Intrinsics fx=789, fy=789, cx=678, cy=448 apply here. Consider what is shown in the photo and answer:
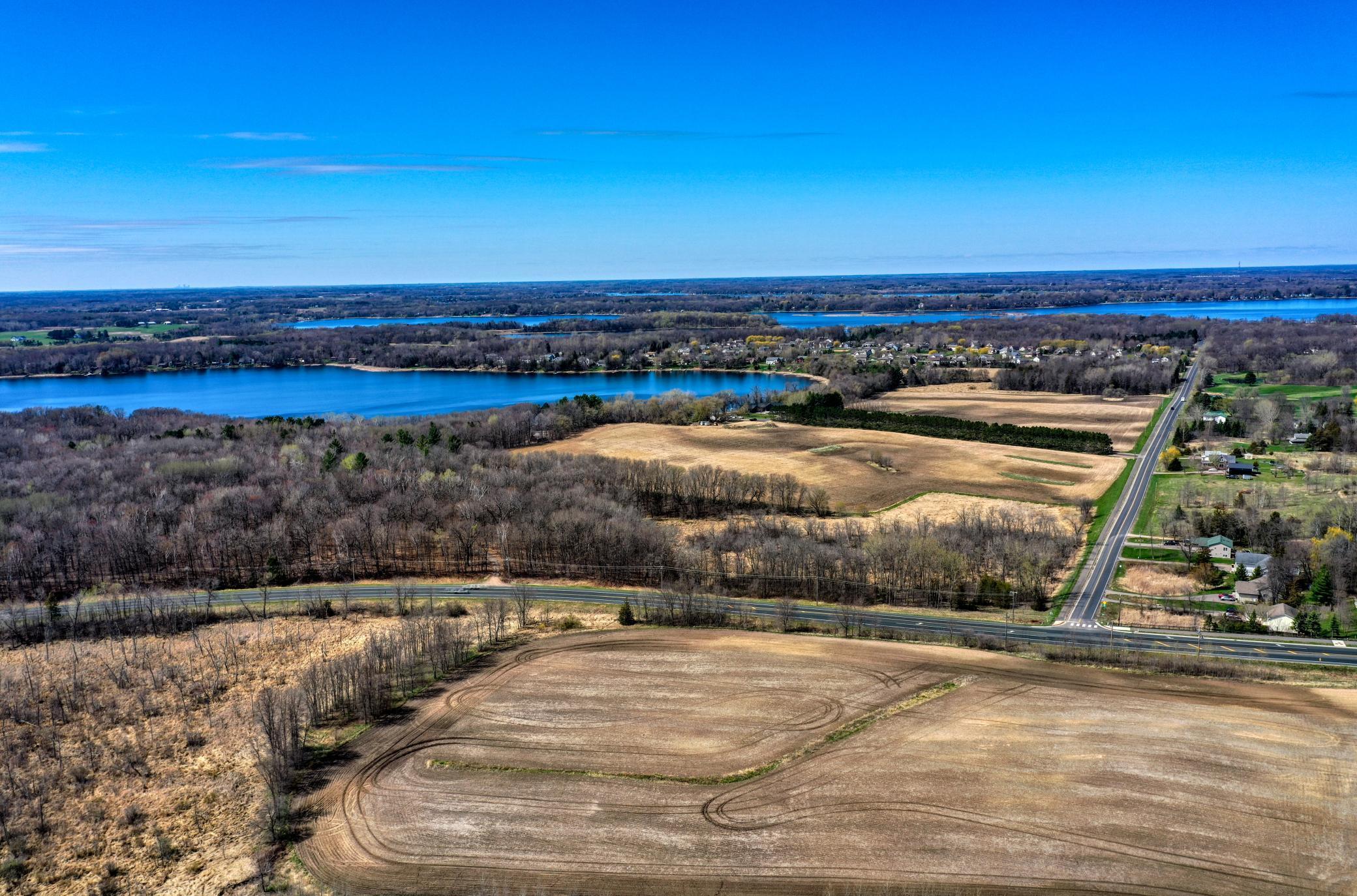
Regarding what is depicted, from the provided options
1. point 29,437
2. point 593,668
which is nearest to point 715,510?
point 593,668

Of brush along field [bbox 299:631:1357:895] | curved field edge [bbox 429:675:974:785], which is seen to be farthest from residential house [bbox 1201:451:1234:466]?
curved field edge [bbox 429:675:974:785]

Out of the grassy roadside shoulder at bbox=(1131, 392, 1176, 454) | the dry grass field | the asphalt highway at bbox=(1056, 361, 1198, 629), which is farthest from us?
the grassy roadside shoulder at bbox=(1131, 392, 1176, 454)

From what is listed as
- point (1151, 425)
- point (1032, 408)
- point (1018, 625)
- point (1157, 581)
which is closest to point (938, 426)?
point (1032, 408)

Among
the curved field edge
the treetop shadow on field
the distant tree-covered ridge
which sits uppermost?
the distant tree-covered ridge

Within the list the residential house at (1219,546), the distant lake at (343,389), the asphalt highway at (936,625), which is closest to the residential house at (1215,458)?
the residential house at (1219,546)

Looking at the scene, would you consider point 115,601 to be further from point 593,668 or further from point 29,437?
point 29,437

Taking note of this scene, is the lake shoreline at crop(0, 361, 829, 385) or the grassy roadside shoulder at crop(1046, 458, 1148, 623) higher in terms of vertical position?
the lake shoreline at crop(0, 361, 829, 385)

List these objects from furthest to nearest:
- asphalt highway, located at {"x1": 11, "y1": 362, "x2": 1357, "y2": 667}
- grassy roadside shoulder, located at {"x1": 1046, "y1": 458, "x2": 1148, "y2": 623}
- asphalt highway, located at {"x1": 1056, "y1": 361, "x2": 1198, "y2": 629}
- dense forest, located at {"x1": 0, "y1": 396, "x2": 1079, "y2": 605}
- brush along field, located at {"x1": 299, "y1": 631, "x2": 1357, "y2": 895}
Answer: dense forest, located at {"x1": 0, "y1": 396, "x2": 1079, "y2": 605} → grassy roadside shoulder, located at {"x1": 1046, "y1": 458, "x2": 1148, "y2": 623} → asphalt highway, located at {"x1": 1056, "y1": 361, "x2": 1198, "y2": 629} → asphalt highway, located at {"x1": 11, "y1": 362, "x2": 1357, "y2": 667} → brush along field, located at {"x1": 299, "y1": 631, "x2": 1357, "y2": 895}

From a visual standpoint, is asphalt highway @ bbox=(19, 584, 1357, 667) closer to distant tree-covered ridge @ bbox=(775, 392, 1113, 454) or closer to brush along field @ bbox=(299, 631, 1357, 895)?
brush along field @ bbox=(299, 631, 1357, 895)
